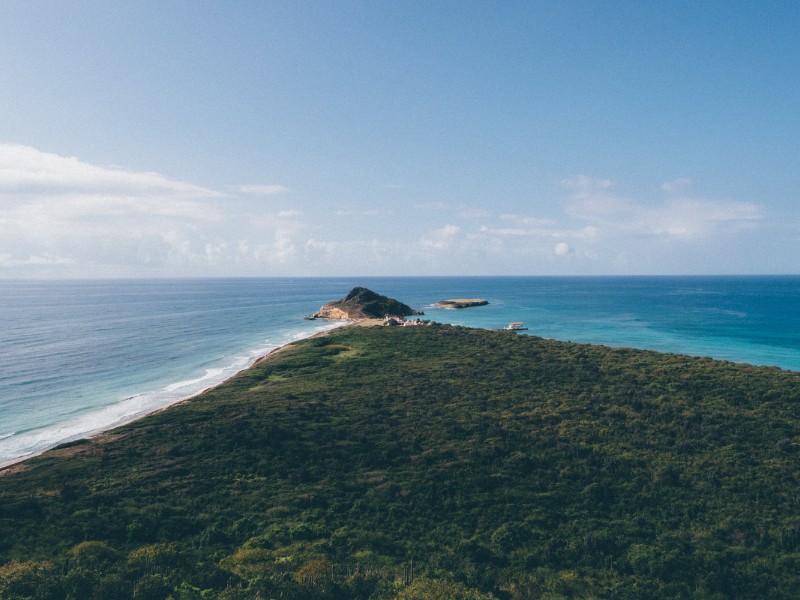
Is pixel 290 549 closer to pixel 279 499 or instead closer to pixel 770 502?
pixel 279 499

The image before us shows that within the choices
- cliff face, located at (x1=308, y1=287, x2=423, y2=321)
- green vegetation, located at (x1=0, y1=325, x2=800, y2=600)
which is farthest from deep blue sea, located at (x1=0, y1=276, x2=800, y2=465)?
green vegetation, located at (x1=0, y1=325, x2=800, y2=600)

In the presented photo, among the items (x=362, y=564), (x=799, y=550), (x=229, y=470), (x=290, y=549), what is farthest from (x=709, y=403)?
(x=229, y=470)

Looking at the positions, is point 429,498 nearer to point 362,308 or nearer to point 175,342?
point 175,342

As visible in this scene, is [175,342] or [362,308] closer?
[175,342]

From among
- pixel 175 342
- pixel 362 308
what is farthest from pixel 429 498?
pixel 362 308

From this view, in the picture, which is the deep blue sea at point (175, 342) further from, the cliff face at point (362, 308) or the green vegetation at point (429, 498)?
the green vegetation at point (429, 498)

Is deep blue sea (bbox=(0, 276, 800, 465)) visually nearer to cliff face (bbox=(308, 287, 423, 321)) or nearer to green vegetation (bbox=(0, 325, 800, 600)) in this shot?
cliff face (bbox=(308, 287, 423, 321))

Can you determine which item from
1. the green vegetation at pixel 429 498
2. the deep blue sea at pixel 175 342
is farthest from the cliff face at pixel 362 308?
the green vegetation at pixel 429 498
